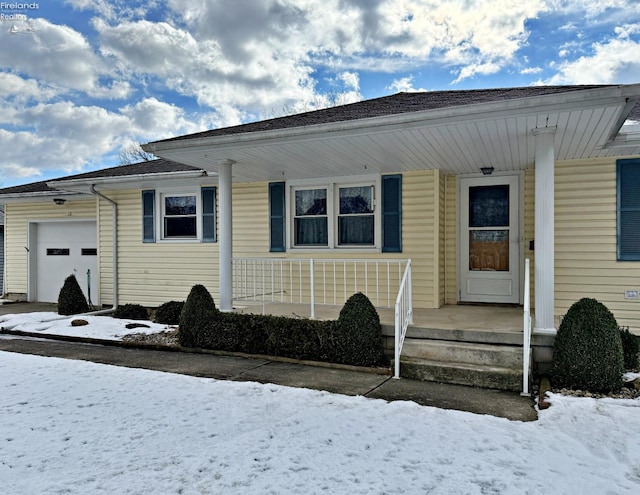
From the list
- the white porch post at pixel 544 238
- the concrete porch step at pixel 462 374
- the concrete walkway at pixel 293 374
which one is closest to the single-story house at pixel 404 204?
the white porch post at pixel 544 238

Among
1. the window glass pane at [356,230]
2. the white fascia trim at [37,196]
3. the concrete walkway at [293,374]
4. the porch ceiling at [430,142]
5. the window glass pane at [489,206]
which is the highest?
the porch ceiling at [430,142]

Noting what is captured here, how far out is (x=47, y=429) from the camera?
3508 mm

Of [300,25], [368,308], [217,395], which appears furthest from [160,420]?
[300,25]

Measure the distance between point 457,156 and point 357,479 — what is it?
4.67 meters

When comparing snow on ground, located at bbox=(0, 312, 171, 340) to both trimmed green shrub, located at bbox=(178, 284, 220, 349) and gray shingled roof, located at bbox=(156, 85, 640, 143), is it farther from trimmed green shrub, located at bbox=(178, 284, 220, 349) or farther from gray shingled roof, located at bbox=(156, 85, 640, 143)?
gray shingled roof, located at bbox=(156, 85, 640, 143)

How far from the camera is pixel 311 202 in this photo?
26.3 feet

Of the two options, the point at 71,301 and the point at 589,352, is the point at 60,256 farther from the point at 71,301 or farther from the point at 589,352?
the point at 589,352

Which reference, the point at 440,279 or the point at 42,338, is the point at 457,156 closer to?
the point at 440,279

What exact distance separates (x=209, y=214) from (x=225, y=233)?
2241mm

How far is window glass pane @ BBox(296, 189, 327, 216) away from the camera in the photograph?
7.89 meters

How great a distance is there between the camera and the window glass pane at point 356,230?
7598 mm

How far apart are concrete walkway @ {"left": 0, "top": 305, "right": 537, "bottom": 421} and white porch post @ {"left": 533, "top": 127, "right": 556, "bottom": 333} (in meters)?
1.09

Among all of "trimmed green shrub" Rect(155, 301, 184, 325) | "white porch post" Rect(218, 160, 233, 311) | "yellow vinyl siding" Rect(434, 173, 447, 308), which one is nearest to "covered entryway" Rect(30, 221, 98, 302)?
"trimmed green shrub" Rect(155, 301, 184, 325)

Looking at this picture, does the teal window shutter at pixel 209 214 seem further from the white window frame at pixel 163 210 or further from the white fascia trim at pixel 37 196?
the white fascia trim at pixel 37 196
